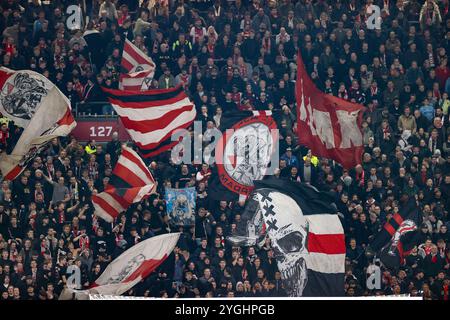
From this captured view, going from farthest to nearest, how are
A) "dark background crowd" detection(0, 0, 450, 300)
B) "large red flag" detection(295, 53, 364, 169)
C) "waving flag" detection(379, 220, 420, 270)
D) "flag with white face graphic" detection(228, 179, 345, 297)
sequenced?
1. "large red flag" detection(295, 53, 364, 169)
2. "waving flag" detection(379, 220, 420, 270)
3. "dark background crowd" detection(0, 0, 450, 300)
4. "flag with white face graphic" detection(228, 179, 345, 297)

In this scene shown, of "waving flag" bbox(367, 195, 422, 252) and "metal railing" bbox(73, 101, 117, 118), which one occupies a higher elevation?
"metal railing" bbox(73, 101, 117, 118)

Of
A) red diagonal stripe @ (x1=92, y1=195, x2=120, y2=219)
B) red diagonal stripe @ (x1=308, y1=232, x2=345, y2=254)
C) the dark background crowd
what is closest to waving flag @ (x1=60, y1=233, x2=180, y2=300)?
the dark background crowd

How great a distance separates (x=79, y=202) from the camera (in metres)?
20.5

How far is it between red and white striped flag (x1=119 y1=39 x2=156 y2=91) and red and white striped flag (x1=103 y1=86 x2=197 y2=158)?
0.79 meters

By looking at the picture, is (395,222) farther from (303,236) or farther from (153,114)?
(153,114)

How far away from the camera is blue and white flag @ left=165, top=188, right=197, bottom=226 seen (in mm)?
20359

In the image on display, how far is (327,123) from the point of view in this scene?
2127 centimetres

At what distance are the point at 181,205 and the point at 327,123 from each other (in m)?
2.96

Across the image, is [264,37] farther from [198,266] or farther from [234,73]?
[198,266]

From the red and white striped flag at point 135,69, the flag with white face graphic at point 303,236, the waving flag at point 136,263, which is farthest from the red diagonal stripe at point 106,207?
the red and white striped flag at point 135,69

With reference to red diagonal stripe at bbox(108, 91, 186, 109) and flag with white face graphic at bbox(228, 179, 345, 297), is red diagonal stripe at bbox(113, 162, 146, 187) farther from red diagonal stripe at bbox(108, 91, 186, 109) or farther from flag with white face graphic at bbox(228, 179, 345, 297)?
flag with white face graphic at bbox(228, 179, 345, 297)

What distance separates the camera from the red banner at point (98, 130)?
852 inches

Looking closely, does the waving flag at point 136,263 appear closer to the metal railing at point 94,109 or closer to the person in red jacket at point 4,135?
the metal railing at point 94,109
